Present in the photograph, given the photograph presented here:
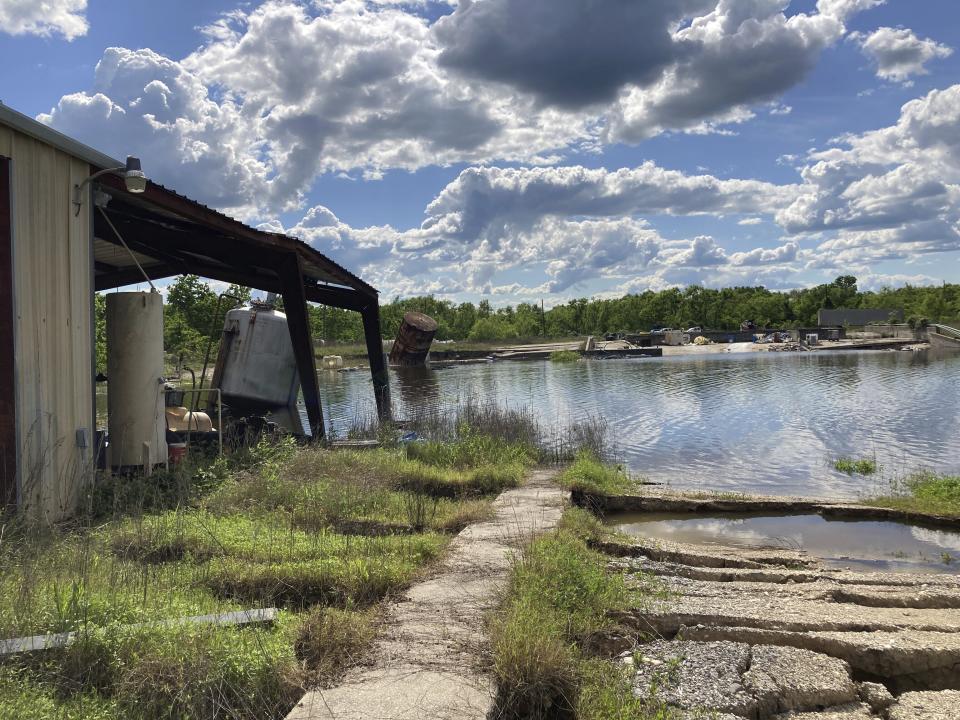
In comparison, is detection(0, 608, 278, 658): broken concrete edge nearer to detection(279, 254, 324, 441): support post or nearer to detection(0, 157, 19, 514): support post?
detection(0, 157, 19, 514): support post

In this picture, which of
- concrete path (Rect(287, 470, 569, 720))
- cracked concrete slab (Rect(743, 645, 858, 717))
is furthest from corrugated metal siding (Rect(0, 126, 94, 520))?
cracked concrete slab (Rect(743, 645, 858, 717))

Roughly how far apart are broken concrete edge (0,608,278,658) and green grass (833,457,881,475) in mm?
13643

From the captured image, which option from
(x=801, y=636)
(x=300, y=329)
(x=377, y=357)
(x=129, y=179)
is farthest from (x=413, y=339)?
(x=801, y=636)

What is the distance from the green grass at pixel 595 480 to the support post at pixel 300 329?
5127 mm

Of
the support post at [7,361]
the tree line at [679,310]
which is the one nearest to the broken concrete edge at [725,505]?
the support post at [7,361]

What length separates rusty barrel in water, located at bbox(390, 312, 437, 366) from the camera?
55.2m

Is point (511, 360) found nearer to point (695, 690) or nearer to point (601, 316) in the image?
point (601, 316)

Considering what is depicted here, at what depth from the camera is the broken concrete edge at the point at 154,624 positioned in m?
4.53

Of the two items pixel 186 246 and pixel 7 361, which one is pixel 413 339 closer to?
pixel 186 246

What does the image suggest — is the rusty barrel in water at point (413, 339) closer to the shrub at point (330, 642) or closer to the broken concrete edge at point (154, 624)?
the shrub at point (330, 642)

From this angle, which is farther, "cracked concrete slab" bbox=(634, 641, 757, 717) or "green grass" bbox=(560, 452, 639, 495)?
"green grass" bbox=(560, 452, 639, 495)

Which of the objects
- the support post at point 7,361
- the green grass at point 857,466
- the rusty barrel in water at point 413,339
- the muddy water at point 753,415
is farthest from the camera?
the rusty barrel in water at point 413,339

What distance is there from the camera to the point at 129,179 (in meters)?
9.22

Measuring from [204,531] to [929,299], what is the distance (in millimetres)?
125439
